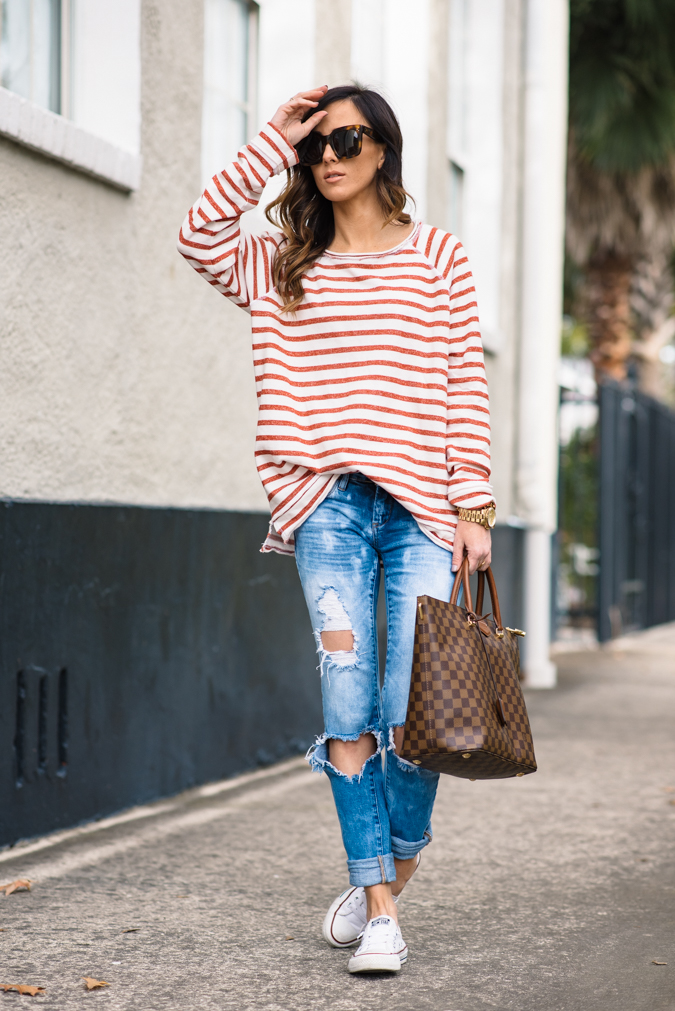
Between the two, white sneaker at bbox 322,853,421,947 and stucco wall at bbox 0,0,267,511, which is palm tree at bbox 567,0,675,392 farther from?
white sneaker at bbox 322,853,421,947

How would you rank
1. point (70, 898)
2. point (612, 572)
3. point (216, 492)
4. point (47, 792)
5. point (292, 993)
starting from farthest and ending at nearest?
1. point (612, 572)
2. point (216, 492)
3. point (47, 792)
4. point (70, 898)
5. point (292, 993)

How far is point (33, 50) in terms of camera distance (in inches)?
163

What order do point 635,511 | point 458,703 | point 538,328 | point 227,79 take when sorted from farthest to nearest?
point 635,511, point 538,328, point 227,79, point 458,703

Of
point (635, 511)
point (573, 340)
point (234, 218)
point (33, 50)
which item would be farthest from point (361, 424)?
point (573, 340)

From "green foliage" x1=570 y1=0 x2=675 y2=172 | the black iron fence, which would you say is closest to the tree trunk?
"green foliage" x1=570 y1=0 x2=675 y2=172

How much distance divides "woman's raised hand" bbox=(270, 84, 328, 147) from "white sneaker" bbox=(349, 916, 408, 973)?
5.81ft

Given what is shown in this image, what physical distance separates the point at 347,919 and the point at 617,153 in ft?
43.0

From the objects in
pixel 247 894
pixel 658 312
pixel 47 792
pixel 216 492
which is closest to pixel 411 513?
pixel 247 894

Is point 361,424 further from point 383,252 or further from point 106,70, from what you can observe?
point 106,70

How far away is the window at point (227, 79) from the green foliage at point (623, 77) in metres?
8.85

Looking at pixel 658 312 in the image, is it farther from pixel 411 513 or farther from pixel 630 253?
pixel 411 513

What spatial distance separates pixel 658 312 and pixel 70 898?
828 inches

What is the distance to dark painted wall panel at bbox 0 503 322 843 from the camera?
377cm

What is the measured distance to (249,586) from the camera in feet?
16.8
